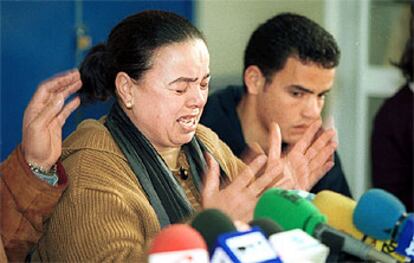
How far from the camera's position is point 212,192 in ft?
3.65

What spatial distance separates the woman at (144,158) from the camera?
1.09 meters

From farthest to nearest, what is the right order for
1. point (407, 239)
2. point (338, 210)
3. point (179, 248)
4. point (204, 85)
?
1. point (204, 85)
2. point (338, 210)
3. point (407, 239)
4. point (179, 248)

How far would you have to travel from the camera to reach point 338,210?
1054mm

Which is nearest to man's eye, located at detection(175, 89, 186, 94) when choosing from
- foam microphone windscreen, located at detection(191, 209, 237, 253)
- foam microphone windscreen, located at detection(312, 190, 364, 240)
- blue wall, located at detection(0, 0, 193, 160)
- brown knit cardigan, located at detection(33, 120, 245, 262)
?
brown knit cardigan, located at detection(33, 120, 245, 262)

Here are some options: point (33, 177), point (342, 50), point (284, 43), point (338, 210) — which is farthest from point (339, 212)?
point (342, 50)

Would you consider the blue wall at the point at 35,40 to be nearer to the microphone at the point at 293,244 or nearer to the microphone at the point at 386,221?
the microphone at the point at 386,221

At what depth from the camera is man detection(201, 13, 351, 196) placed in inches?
53.5

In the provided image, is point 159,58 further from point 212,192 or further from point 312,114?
point 312,114

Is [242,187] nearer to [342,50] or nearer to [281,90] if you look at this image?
[281,90]

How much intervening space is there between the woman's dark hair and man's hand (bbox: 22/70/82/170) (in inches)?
2.1

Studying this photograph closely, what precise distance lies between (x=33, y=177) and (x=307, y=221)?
1.23ft

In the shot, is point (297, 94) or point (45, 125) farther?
point (297, 94)

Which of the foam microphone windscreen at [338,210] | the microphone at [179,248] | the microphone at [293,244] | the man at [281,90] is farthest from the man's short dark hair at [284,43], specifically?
the microphone at [179,248]

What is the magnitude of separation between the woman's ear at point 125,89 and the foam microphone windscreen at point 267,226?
34cm
